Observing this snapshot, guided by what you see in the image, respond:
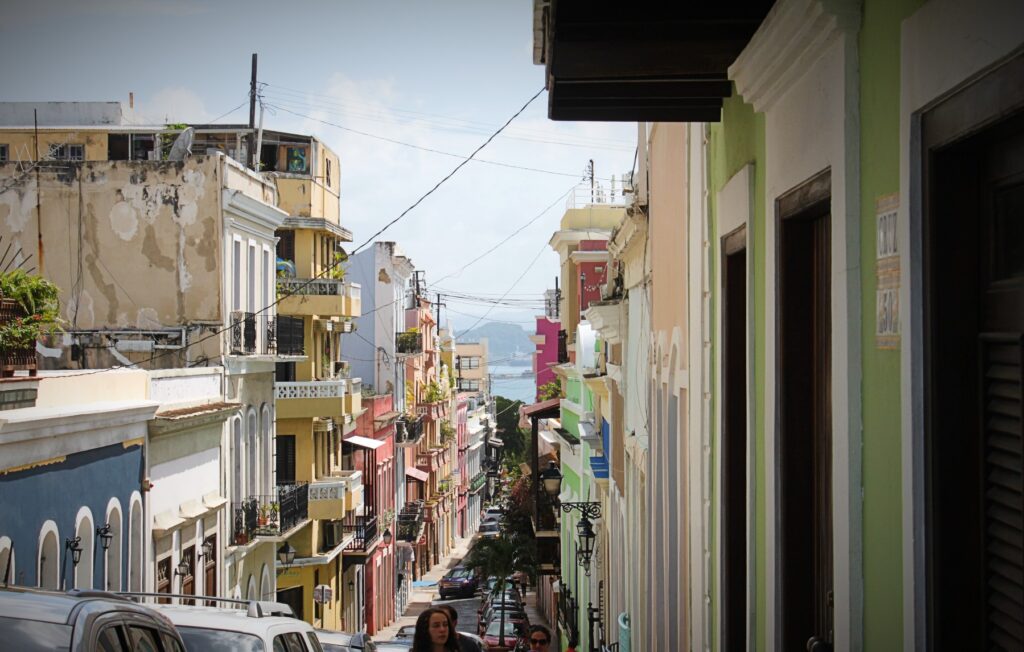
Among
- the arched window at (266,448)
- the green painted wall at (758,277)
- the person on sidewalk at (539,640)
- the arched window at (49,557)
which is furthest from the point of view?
the arched window at (266,448)

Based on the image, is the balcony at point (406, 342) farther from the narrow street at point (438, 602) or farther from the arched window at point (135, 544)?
the arched window at point (135, 544)

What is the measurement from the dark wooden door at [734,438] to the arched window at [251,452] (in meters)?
20.2

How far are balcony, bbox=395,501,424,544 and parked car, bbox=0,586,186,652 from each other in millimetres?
50942

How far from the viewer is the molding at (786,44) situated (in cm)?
439

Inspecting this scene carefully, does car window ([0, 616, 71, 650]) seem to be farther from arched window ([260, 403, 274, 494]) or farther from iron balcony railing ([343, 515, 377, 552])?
iron balcony railing ([343, 515, 377, 552])

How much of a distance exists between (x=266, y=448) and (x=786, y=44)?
24329 mm

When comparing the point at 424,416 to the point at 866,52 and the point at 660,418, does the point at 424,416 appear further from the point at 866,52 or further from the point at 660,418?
the point at 866,52

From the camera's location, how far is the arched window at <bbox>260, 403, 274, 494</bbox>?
92.0ft

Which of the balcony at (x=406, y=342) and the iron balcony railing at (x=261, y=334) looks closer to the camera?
the iron balcony railing at (x=261, y=334)

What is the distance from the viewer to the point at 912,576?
3.68 m

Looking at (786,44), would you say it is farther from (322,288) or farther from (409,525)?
(409,525)

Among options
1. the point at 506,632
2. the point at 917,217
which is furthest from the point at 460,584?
the point at 917,217

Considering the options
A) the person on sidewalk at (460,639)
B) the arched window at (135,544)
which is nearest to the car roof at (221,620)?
the person on sidewalk at (460,639)

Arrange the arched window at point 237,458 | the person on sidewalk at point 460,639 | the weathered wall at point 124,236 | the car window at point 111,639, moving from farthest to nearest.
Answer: the arched window at point 237,458 < the weathered wall at point 124,236 < the person on sidewalk at point 460,639 < the car window at point 111,639
